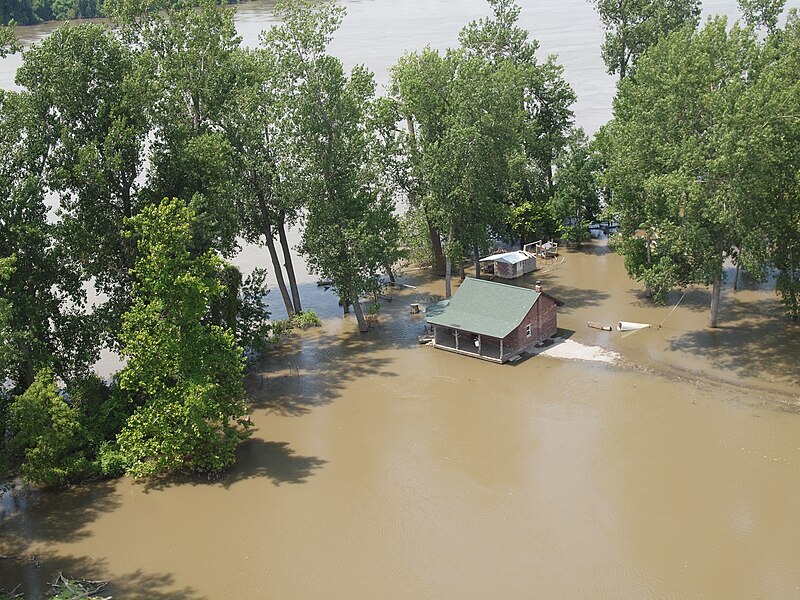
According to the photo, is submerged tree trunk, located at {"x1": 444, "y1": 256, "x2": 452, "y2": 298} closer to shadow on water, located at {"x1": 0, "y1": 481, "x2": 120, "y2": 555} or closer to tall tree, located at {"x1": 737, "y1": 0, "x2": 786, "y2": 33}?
shadow on water, located at {"x1": 0, "y1": 481, "x2": 120, "y2": 555}

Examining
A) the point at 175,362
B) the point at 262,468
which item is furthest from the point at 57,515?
the point at 262,468

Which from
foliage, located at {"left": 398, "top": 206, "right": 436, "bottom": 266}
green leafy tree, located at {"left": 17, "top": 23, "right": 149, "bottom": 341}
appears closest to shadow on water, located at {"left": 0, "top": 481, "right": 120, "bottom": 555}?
green leafy tree, located at {"left": 17, "top": 23, "right": 149, "bottom": 341}

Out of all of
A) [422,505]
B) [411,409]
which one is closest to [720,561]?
[422,505]

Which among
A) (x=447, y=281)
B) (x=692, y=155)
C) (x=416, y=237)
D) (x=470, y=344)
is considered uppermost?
(x=692, y=155)

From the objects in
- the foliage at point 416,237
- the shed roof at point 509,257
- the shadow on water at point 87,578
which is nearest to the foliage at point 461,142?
the foliage at point 416,237

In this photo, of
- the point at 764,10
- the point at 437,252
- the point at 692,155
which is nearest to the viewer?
the point at 692,155

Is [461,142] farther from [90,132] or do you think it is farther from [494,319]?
[90,132]

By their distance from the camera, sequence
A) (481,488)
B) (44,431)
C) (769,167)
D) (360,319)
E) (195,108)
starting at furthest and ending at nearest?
1. (360,319)
2. (195,108)
3. (769,167)
4. (44,431)
5. (481,488)
